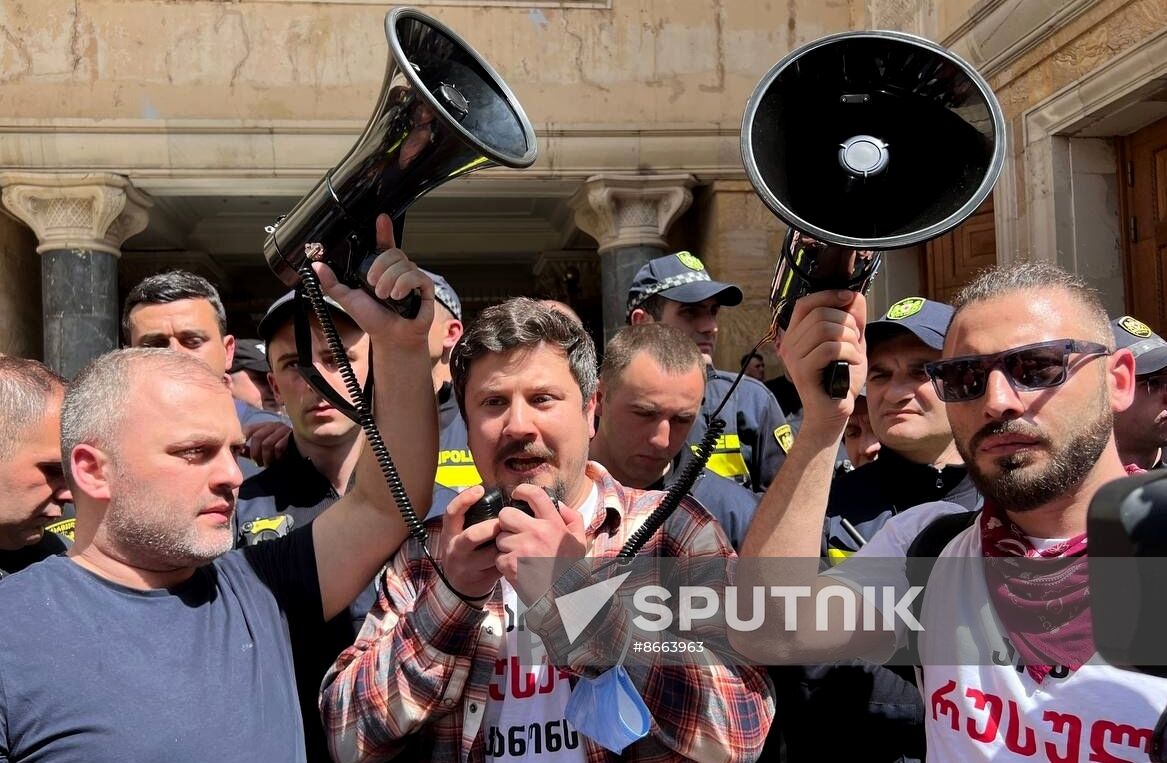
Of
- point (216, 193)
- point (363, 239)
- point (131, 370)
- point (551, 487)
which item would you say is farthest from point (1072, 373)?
point (216, 193)

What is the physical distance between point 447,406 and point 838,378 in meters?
1.87

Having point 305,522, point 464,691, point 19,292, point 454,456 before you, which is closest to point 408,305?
point 464,691

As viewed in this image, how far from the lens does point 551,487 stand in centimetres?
211

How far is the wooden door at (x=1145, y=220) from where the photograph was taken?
17.2 ft

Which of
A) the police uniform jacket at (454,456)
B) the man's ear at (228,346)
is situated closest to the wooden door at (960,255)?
the police uniform jacket at (454,456)

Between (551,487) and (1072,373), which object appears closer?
(1072,373)

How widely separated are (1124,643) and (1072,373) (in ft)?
3.89

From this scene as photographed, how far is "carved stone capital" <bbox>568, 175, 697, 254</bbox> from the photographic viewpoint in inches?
315

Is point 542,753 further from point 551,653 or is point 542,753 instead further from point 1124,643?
point 1124,643

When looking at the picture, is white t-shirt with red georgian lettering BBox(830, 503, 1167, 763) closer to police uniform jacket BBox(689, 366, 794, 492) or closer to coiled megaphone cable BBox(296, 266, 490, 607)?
coiled megaphone cable BBox(296, 266, 490, 607)

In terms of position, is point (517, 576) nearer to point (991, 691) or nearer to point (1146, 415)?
point (991, 691)

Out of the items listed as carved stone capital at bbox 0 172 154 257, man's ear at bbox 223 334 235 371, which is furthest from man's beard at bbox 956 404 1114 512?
carved stone capital at bbox 0 172 154 257

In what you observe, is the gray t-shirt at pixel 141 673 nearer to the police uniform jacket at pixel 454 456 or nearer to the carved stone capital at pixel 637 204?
the police uniform jacket at pixel 454 456

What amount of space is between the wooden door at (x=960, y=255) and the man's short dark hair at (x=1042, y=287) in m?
4.35
